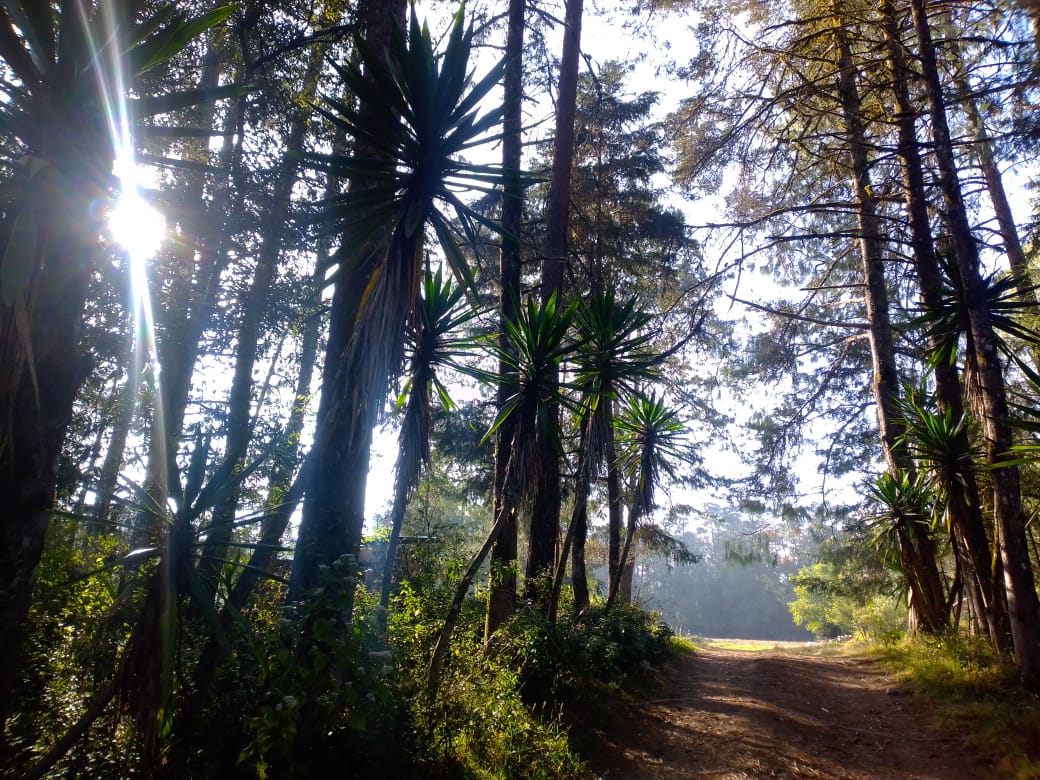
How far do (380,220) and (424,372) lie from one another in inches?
56.6

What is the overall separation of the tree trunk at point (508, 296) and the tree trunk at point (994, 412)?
4398mm

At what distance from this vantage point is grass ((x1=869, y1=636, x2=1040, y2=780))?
4102 mm

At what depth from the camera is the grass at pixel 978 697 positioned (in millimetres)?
4102

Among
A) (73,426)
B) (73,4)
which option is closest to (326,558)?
(73,4)

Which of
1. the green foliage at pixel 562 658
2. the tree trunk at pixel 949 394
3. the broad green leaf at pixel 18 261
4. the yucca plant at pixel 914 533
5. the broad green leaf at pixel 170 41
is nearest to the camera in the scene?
the broad green leaf at pixel 18 261

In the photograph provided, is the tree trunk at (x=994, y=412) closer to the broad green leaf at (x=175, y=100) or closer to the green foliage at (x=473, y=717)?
the green foliage at (x=473, y=717)

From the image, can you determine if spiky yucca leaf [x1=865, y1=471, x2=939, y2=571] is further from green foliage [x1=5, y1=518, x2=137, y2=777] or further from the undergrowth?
green foliage [x1=5, y1=518, x2=137, y2=777]

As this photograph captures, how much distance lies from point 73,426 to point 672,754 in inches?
332

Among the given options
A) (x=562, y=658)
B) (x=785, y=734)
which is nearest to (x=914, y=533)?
(x=785, y=734)

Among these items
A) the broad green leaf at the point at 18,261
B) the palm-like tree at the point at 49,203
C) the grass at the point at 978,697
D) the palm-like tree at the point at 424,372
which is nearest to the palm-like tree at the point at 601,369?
the palm-like tree at the point at 424,372

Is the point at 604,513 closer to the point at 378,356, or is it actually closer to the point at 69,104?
the point at 378,356

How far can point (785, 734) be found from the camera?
16.5 feet

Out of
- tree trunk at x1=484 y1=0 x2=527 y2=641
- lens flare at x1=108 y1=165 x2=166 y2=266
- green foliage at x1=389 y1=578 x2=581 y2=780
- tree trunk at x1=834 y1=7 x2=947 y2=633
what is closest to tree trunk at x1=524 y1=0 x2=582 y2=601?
tree trunk at x1=484 y1=0 x2=527 y2=641

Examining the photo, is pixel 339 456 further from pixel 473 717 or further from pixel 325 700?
pixel 473 717
